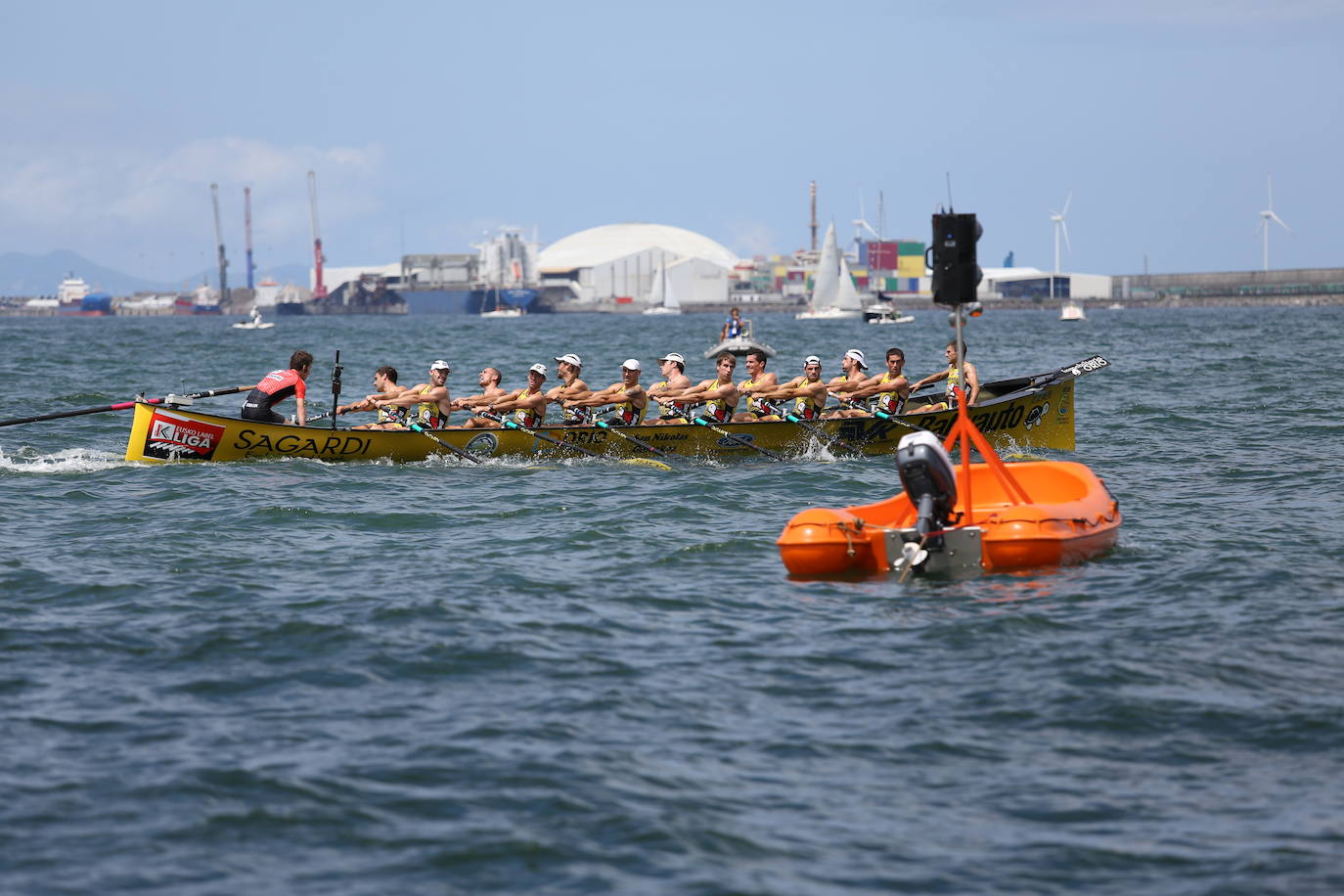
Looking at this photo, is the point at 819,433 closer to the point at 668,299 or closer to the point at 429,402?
the point at 429,402

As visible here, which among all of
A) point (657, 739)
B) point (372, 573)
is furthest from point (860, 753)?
point (372, 573)

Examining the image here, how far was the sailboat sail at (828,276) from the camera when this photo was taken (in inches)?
5064

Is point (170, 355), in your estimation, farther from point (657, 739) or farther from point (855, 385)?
point (657, 739)

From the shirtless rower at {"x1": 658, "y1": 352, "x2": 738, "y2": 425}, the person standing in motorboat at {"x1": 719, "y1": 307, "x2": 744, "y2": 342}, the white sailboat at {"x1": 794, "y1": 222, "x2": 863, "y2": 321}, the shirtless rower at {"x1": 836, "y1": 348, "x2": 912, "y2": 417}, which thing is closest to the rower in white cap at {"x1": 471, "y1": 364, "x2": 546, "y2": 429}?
the shirtless rower at {"x1": 658, "y1": 352, "x2": 738, "y2": 425}

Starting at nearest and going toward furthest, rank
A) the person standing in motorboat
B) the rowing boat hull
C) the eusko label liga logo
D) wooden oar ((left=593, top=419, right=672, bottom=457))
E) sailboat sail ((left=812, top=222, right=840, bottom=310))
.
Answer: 1. the eusko label liga logo
2. the rowing boat hull
3. wooden oar ((left=593, top=419, right=672, bottom=457))
4. the person standing in motorboat
5. sailboat sail ((left=812, top=222, right=840, bottom=310))

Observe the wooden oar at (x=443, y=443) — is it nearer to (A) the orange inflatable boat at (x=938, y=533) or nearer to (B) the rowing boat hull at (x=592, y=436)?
(B) the rowing boat hull at (x=592, y=436)

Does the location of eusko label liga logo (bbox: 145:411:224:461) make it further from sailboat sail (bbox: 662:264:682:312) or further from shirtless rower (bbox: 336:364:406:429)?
sailboat sail (bbox: 662:264:682:312)

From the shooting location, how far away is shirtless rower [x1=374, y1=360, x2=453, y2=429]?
21.7 m

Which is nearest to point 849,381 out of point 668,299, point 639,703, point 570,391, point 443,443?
point 570,391

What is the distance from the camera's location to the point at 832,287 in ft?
431

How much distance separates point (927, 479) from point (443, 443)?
10251mm

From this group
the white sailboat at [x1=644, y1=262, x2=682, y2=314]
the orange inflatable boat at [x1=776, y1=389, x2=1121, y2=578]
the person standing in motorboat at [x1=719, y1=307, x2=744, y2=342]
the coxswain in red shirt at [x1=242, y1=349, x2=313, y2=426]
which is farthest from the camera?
the white sailboat at [x1=644, y1=262, x2=682, y2=314]

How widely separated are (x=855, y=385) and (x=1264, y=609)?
38.7 feet

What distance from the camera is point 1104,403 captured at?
33094mm
